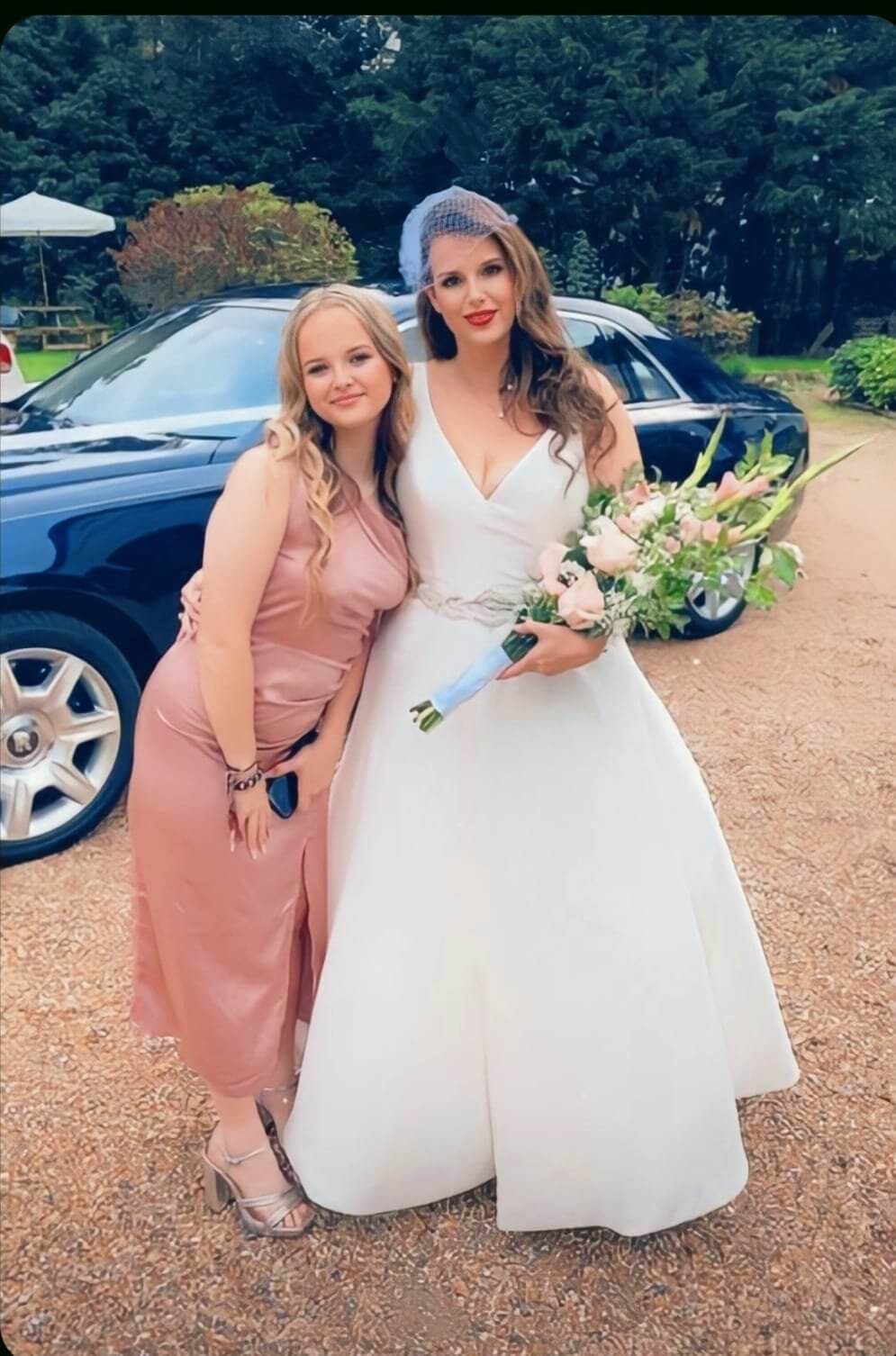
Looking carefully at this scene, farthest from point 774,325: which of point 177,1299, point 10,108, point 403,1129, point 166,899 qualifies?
point 177,1299

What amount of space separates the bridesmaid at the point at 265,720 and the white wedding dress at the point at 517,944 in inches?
3.0

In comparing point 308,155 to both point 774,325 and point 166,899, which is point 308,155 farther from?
point 166,899

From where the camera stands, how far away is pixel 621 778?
161 centimetres

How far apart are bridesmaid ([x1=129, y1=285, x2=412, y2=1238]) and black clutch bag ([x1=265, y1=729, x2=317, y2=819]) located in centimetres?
1

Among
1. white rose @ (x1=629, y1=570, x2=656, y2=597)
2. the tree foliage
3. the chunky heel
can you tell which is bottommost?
the chunky heel

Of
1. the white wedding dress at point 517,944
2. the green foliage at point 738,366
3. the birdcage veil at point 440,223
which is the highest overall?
the birdcage veil at point 440,223

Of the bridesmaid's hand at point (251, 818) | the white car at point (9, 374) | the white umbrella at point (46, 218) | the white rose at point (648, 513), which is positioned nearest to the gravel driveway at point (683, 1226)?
the white rose at point (648, 513)

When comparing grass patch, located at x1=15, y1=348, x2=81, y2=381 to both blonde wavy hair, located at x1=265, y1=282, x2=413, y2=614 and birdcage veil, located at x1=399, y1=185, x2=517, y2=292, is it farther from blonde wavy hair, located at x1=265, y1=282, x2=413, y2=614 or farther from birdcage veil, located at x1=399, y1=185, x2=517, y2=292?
birdcage veil, located at x1=399, y1=185, x2=517, y2=292

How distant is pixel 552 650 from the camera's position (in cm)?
146

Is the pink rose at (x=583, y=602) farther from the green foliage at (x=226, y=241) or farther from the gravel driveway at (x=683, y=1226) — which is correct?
the green foliage at (x=226, y=241)

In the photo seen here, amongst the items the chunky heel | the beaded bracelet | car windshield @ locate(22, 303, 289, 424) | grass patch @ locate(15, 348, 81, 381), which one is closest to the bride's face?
car windshield @ locate(22, 303, 289, 424)

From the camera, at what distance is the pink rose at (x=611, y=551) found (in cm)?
140

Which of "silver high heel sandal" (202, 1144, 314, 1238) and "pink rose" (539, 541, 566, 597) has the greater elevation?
"pink rose" (539, 541, 566, 597)

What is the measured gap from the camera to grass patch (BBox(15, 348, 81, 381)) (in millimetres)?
1601
